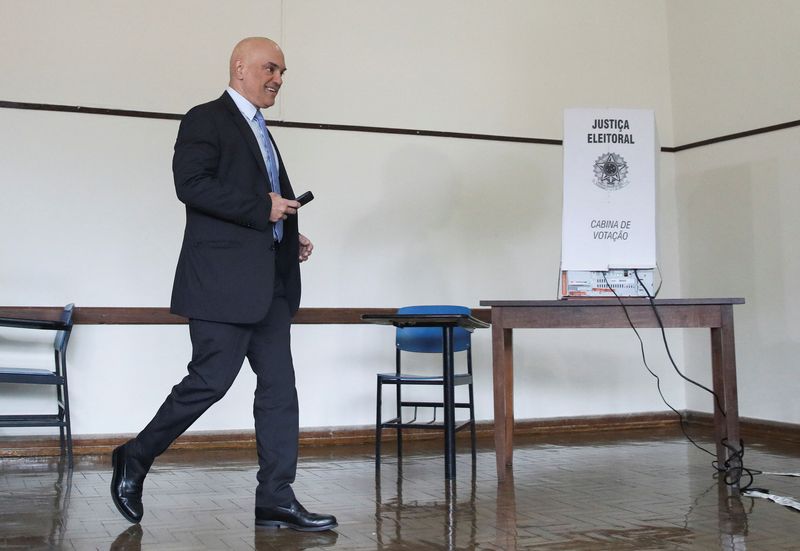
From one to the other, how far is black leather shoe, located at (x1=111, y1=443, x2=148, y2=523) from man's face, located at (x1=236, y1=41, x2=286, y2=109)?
1375 mm

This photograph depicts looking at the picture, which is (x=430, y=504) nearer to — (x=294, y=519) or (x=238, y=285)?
(x=294, y=519)

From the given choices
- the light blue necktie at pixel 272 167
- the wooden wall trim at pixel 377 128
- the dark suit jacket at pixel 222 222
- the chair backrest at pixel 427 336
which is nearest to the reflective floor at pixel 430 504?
the chair backrest at pixel 427 336

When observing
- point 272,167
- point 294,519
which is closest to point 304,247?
point 272,167

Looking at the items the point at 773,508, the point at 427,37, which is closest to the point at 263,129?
the point at 773,508

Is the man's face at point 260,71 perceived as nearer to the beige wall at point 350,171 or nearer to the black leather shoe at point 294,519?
the black leather shoe at point 294,519

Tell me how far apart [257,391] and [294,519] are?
18.5 inches

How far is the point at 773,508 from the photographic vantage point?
3.44 meters

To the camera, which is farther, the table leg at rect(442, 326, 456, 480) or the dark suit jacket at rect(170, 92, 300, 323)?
the table leg at rect(442, 326, 456, 480)

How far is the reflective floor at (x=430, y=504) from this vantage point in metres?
2.94

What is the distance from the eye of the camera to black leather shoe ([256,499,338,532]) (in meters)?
3.07

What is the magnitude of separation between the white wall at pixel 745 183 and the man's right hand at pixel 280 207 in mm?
4143

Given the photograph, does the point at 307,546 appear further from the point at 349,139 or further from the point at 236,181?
the point at 349,139

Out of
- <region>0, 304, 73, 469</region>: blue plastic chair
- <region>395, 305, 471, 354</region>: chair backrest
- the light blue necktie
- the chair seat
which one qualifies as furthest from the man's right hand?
<region>0, 304, 73, 469</region>: blue plastic chair

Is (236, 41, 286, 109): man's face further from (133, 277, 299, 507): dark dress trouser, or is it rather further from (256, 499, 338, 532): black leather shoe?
(256, 499, 338, 532): black leather shoe
